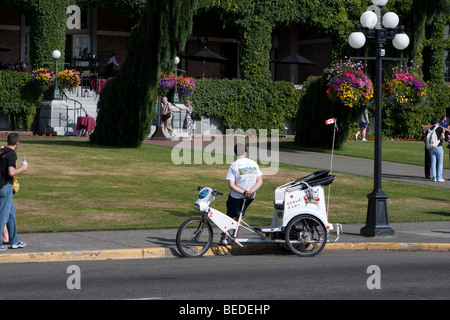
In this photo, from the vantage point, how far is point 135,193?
17.4 m

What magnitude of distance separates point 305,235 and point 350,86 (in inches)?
626

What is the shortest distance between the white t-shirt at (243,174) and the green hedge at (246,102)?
83.3ft

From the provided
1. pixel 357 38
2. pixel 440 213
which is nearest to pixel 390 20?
pixel 357 38

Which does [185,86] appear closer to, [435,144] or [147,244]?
[435,144]

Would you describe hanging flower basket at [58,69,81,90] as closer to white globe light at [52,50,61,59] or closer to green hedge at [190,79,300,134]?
white globe light at [52,50,61,59]

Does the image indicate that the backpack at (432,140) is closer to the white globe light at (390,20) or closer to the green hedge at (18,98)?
the white globe light at (390,20)

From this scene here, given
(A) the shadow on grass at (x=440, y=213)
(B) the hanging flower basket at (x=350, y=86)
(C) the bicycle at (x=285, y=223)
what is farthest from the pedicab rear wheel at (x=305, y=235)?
(B) the hanging flower basket at (x=350, y=86)

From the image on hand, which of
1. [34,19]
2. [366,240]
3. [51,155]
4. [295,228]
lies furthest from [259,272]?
[34,19]

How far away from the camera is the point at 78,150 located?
24219 mm

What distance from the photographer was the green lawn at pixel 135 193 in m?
14.4

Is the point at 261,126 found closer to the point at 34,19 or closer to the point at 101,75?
the point at 101,75

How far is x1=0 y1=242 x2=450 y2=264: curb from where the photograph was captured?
10.8 m

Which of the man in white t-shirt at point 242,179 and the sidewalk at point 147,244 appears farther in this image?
the man in white t-shirt at point 242,179

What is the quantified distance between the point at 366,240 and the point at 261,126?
25.7 m
